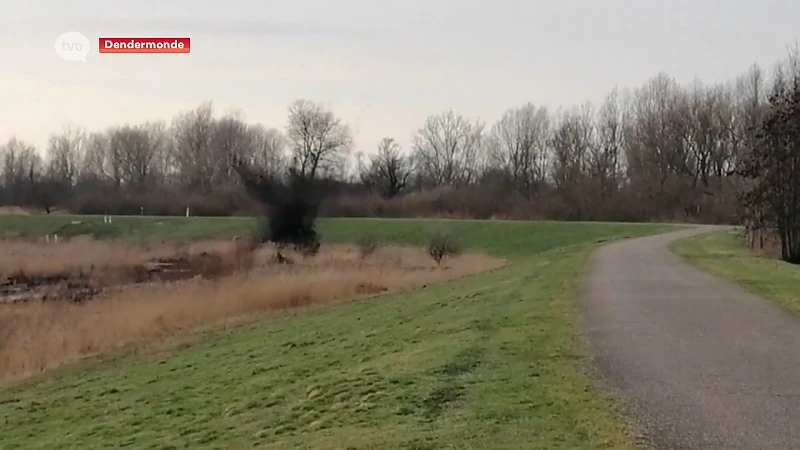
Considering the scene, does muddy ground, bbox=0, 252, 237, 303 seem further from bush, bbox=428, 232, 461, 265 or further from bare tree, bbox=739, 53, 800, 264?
bare tree, bbox=739, 53, 800, 264

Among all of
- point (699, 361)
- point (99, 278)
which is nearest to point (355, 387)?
point (699, 361)

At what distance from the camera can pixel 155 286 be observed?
32.4m

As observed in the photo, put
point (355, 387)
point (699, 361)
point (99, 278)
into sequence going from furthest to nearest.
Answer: point (99, 278) → point (699, 361) → point (355, 387)

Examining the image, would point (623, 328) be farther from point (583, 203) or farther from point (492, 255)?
point (583, 203)

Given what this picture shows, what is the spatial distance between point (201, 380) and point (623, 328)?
604cm

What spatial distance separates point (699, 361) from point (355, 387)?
12.7 feet

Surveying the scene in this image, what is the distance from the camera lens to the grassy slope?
7.73 metres

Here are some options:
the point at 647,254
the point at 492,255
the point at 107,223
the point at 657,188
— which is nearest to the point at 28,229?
the point at 107,223

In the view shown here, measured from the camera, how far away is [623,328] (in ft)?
42.8

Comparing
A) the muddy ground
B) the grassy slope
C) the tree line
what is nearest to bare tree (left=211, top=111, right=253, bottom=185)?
the tree line

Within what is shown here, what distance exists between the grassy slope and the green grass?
11.9ft

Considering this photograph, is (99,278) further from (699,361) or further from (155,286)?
(699,361)

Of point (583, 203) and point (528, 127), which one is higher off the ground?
point (528, 127)

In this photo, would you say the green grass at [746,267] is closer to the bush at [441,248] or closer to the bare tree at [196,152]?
the bush at [441,248]
